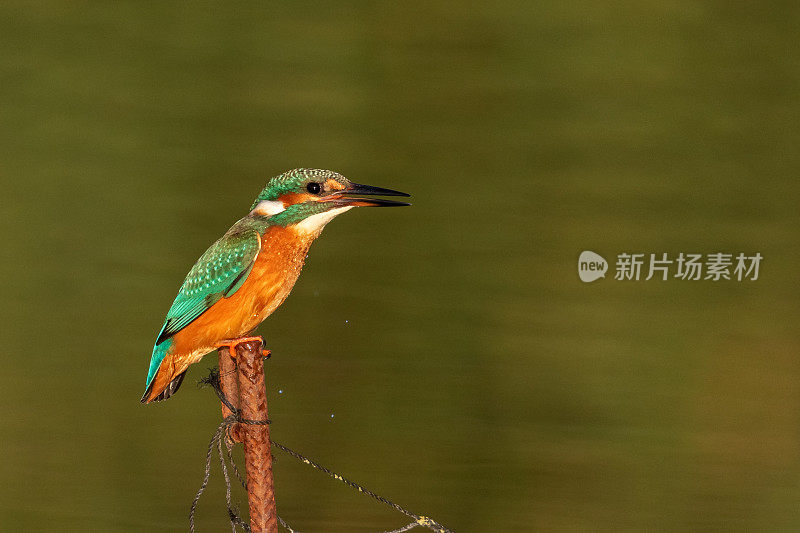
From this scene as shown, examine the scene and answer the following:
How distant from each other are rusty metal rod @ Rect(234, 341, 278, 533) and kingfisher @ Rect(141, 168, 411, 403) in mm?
40

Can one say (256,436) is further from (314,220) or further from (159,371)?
(314,220)

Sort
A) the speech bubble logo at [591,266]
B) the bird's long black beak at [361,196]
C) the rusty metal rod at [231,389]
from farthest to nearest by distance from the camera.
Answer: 1. the speech bubble logo at [591,266]
2. the rusty metal rod at [231,389]
3. the bird's long black beak at [361,196]

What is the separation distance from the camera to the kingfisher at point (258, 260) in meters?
1.55

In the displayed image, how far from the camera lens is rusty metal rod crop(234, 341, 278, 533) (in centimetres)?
158

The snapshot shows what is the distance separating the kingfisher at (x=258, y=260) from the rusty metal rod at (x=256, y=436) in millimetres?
40

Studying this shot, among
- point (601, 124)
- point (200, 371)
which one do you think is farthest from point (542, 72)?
point (200, 371)

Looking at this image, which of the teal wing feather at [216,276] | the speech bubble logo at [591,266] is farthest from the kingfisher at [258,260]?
the speech bubble logo at [591,266]

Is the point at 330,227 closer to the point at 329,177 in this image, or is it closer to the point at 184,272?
the point at 184,272

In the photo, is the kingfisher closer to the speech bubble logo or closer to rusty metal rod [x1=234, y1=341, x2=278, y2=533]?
rusty metal rod [x1=234, y1=341, x2=278, y2=533]

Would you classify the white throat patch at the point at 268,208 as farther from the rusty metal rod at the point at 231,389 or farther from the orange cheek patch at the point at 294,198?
the rusty metal rod at the point at 231,389

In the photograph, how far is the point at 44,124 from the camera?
2.37 metres

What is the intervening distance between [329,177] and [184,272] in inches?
37.9

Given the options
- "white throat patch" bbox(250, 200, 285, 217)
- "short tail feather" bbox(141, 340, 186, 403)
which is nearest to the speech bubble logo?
"white throat patch" bbox(250, 200, 285, 217)

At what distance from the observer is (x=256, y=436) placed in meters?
1.61
